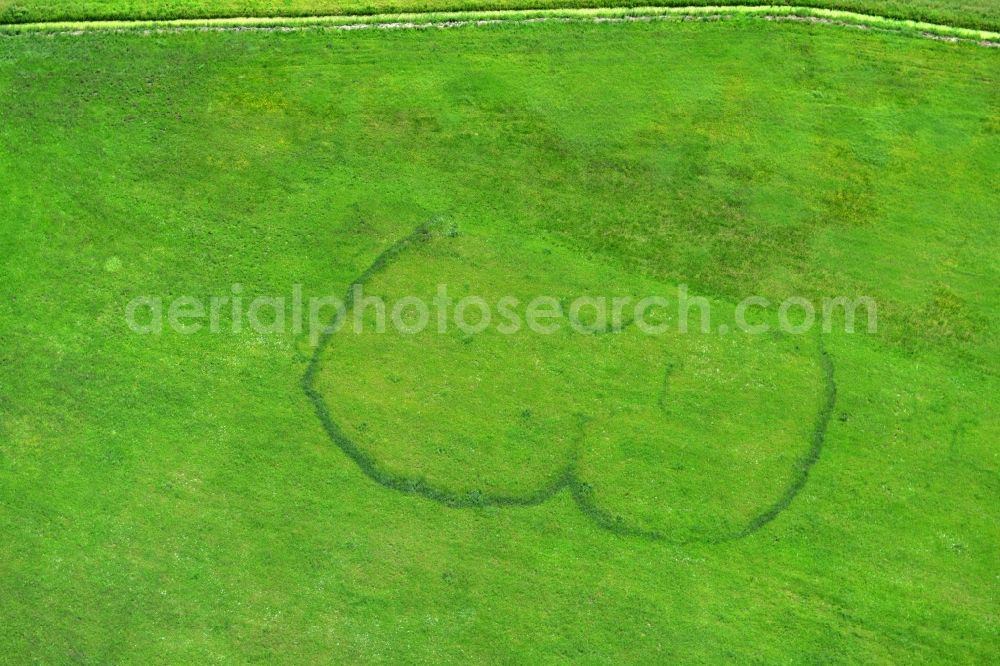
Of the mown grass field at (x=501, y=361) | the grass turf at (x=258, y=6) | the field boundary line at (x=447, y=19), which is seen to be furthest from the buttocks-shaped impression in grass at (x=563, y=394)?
the grass turf at (x=258, y=6)

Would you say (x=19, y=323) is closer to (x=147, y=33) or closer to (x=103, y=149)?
(x=103, y=149)

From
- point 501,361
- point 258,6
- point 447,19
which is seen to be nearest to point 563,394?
point 501,361

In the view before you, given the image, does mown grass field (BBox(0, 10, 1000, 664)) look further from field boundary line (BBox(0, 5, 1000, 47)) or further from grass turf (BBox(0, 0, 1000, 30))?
grass turf (BBox(0, 0, 1000, 30))

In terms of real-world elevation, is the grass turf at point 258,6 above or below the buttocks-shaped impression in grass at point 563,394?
above

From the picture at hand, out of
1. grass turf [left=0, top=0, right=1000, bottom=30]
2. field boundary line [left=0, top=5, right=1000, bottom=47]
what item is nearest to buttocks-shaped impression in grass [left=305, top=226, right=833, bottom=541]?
field boundary line [left=0, top=5, right=1000, bottom=47]

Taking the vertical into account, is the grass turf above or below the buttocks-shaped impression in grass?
above

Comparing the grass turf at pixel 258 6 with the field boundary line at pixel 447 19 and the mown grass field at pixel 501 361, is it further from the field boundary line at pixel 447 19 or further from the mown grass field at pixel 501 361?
the mown grass field at pixel 501 361
